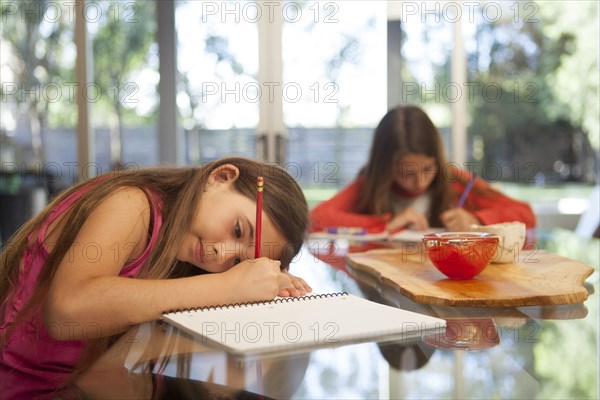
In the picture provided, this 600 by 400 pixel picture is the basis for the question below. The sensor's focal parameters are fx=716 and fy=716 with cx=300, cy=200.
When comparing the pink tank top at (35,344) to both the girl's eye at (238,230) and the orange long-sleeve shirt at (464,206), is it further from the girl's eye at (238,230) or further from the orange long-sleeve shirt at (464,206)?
the orange long-sleeve shirt at (464,206)

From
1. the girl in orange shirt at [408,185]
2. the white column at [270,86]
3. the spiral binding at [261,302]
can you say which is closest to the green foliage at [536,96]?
the white column at [270,86]

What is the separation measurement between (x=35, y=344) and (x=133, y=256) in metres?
0.20

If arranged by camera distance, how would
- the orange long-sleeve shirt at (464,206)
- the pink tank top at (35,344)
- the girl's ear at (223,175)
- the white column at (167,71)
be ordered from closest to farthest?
the pink tank top at (35,344) < the girl's ear at (223,175) < the orange long-sleeve shirt at (464,206) < the white column at (167,71)

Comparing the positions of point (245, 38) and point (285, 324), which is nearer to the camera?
point (285, 324)

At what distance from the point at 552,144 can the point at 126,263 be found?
3583mm

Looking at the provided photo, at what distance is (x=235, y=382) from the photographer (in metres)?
0.58

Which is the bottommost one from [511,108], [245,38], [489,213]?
[489,213]

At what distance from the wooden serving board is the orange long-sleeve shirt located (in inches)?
31.6

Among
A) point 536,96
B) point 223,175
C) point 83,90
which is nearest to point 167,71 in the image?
point 83,90

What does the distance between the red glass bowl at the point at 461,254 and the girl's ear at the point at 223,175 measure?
1.16 feet

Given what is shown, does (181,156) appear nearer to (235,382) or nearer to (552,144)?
(552,144)

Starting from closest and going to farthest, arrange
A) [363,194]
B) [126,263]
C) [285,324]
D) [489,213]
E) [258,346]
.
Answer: [258,346] → [285,324] → [126,263] → [489,213] → [363,194]

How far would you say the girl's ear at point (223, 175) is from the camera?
4.06 feet

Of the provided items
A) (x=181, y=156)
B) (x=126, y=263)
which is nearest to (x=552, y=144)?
(x=181, y=156)
